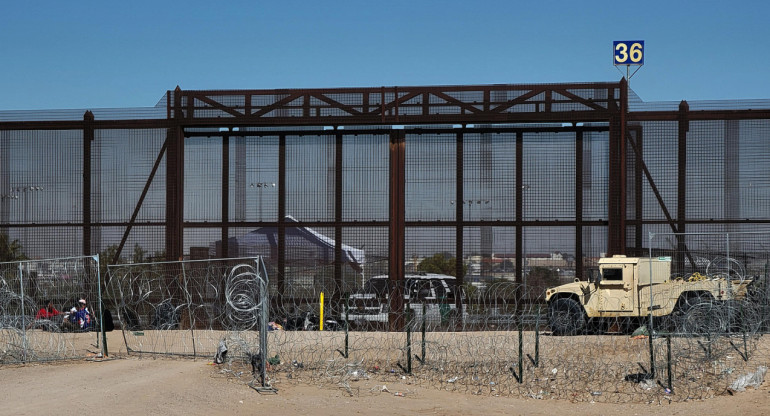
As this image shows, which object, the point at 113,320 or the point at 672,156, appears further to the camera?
the point at 113,320

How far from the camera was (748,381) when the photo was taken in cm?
1398

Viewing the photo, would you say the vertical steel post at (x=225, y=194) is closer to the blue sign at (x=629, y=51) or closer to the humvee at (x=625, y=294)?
the humvee at (x=625, y=294)

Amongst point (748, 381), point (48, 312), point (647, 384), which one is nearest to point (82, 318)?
point (48, 312)

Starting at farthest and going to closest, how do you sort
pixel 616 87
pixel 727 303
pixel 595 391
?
pixel 616 87
pixel 727 303
pixel 595 391

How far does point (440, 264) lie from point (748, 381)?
9310 mm

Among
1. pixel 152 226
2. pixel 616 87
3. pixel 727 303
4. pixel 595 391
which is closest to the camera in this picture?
pixel 595 391

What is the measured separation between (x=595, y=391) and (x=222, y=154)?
481 inches

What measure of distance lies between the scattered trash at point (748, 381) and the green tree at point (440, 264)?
29.4ft

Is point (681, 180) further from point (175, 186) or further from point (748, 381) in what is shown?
point (175, 186)

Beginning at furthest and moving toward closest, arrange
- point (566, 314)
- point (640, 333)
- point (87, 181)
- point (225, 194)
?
1. point (87, 181)
2. point (225, 194)
3. point (566, 314)
4. point (640, 333)

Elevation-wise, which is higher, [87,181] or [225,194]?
[87,181]

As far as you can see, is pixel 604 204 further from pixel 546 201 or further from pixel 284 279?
pixel 284 279

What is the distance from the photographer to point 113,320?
23.1 metres

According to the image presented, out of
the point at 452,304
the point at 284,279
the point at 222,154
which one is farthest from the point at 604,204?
the point at 222,154
